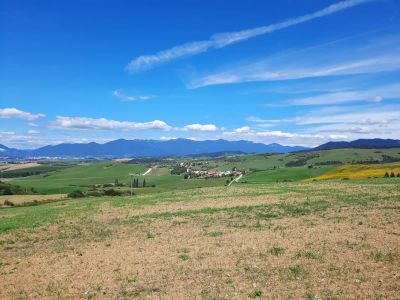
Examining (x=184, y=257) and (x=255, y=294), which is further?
(x=184, y=257)

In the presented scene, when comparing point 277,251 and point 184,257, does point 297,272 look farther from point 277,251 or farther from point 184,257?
point 184,257

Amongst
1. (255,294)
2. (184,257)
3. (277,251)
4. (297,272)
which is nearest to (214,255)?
(184,257)

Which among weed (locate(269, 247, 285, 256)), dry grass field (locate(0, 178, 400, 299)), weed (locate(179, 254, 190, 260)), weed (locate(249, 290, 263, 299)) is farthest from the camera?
weed (locate(179, 254, 190, 260))

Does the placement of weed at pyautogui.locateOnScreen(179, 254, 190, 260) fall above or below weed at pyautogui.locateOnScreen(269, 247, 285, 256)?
below

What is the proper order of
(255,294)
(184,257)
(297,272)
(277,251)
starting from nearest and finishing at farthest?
(255,294) < (297,272) < (277,251) < (184,257)

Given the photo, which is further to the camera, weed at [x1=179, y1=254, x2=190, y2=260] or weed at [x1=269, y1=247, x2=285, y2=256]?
weed at [x1=179, y1=254, x2=190, y2=260]

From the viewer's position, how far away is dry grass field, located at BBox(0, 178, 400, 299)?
1568 centimetres

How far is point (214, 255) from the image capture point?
21.0m

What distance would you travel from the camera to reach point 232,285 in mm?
16031

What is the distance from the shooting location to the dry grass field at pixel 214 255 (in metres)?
15.7

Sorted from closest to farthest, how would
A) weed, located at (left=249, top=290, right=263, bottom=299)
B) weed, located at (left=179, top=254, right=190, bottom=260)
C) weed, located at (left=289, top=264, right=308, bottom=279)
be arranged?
1. weed, located at (left=249, top=290, right=263, bottom=299)
2. weed, located at (left=289, top=264, right=308, bottom=279)
3. weed, located at (left=179, top=254, right=190, bottom=260)

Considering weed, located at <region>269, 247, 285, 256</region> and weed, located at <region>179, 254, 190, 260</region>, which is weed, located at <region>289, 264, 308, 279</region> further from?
weed, located at <region>179, 254, 190, 260</region>

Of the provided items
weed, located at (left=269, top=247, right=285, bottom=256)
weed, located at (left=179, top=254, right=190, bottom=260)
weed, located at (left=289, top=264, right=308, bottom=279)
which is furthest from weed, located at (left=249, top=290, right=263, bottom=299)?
weed, located at (left=179, top=254, right=190, bottom=260)

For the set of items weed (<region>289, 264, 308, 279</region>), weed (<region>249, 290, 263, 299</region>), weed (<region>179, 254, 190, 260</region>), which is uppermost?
weed (<region>289, 264, 308, 279</region>)
